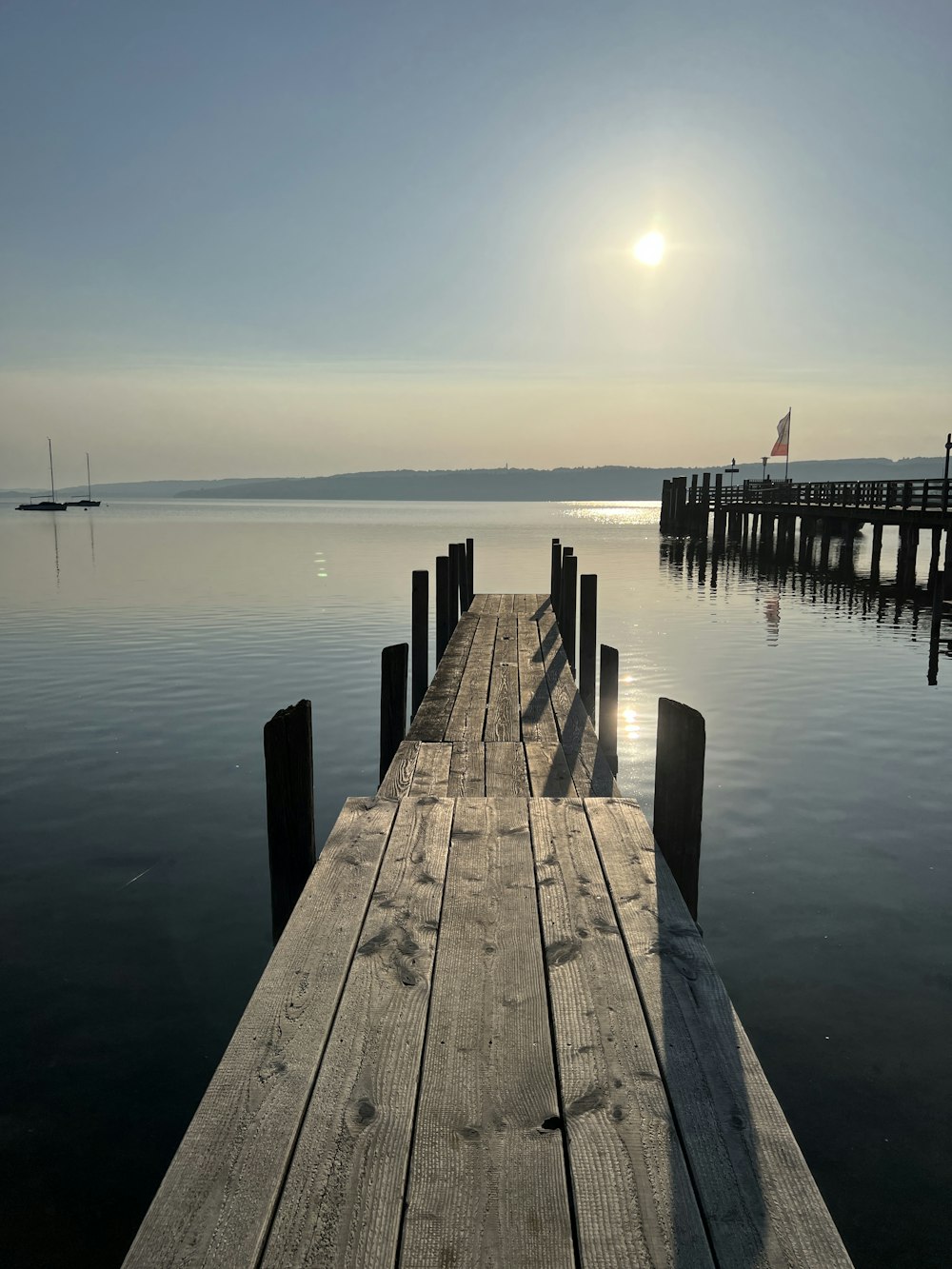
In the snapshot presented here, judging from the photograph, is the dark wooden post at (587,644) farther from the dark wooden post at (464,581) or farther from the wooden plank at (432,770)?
the wooden plank at (432,770)

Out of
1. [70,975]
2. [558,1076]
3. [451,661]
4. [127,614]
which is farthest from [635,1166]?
[127,614]

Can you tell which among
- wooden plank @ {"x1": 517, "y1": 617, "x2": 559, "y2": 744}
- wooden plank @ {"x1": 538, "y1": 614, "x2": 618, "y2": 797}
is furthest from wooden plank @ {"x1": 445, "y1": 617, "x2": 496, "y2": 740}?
wooden plank @ {"x1": 538, "y1": 614, "x2": 618, "y2": 797}

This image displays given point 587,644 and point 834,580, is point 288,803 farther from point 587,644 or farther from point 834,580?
point 834,580

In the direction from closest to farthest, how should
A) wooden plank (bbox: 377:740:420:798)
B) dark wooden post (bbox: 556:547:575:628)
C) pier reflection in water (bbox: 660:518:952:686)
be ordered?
1. wooden plank (bbox: 377:740:420:798)
2. dark wooden post (bbox: 556:547:575:628)
3. pier reflection in water (bbox: 660:518:952:686)

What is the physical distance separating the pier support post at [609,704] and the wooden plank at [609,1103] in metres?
5.11

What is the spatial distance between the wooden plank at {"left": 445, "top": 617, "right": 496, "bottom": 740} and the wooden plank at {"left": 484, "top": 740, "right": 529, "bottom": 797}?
538mm

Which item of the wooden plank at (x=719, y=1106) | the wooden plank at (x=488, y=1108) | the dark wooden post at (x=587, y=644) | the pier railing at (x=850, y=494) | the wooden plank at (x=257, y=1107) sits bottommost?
the dark wooden post at (x=587, y=644)

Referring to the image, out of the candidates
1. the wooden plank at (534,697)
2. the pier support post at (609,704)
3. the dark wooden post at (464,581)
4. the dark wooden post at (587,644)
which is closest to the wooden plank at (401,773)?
the wooden plank at (534,697)

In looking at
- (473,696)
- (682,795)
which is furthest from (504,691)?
(682,795)

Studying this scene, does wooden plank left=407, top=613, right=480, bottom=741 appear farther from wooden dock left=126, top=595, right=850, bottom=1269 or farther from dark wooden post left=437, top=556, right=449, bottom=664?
wooden dock left=126, top=595, right=850, bottom=1269

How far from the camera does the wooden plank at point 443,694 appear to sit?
752 centimetres

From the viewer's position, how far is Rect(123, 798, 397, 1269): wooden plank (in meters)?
2.06

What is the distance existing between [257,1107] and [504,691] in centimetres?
686

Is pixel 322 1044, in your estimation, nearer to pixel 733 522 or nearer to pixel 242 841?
pixel 242 841
